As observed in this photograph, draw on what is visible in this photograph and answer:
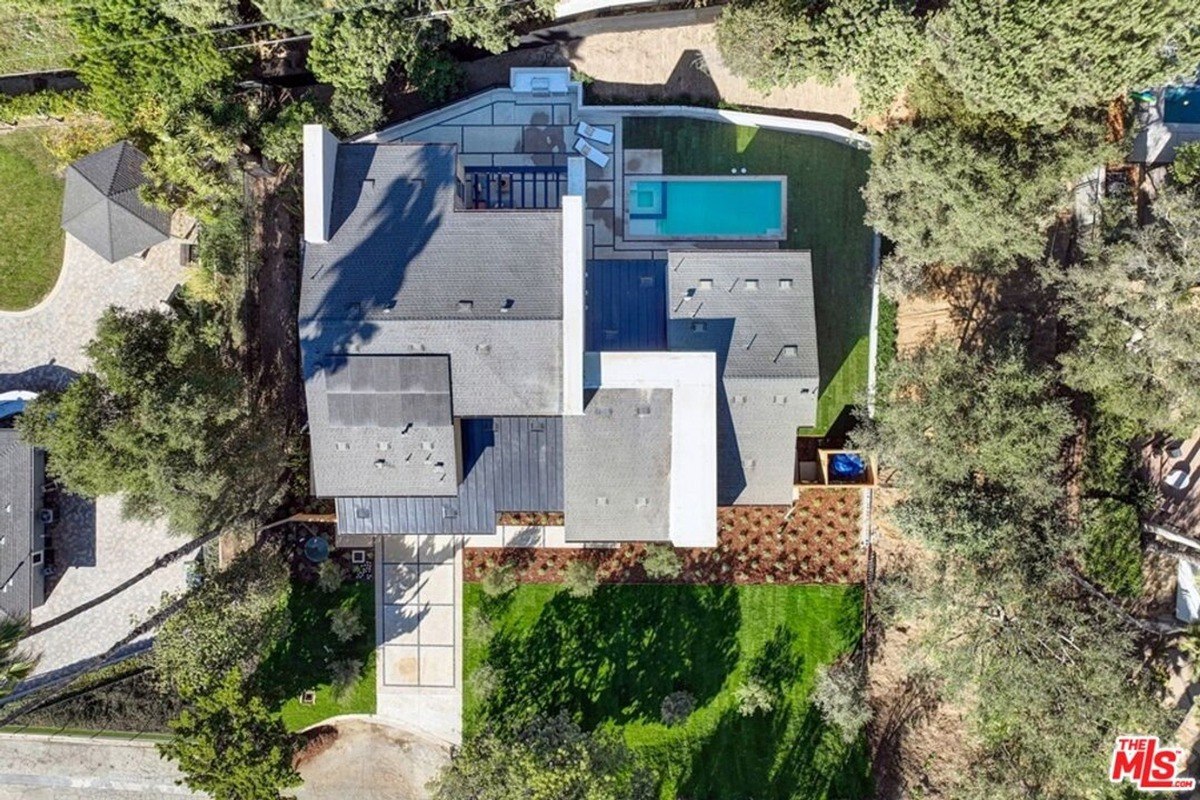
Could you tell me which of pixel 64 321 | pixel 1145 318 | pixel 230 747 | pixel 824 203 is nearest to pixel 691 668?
pixel 230 747

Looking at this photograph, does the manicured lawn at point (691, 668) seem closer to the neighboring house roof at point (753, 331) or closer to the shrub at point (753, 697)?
the shrub at point (753, 697)

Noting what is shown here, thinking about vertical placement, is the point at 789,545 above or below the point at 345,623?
above

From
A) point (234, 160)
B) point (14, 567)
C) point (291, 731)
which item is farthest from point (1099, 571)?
point (14, 567)

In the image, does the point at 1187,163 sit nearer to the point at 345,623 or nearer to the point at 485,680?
the point at 485,680

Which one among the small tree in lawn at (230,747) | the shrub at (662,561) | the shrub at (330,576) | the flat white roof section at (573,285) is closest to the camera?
Answer: the flat white roof section at (573,285)

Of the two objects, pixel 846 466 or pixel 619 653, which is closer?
pixel 846 466

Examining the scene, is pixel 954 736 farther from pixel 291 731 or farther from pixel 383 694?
pixel 291 731

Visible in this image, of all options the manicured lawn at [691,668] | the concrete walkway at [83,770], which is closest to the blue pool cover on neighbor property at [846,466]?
the manicured lawn at [691,668]

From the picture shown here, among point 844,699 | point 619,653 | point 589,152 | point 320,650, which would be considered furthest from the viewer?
→ point 320,650
